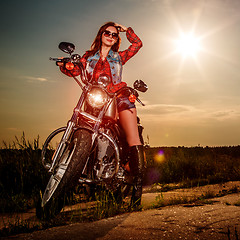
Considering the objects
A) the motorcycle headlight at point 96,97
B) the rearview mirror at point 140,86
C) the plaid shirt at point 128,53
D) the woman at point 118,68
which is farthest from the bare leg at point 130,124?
the plaid shirt at point 128,53

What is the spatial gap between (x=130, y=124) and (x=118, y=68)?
0.89 m

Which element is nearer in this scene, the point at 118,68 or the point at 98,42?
the point at 118,68

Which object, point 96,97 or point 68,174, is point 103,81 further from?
point 68,174

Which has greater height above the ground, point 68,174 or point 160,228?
point 68,174

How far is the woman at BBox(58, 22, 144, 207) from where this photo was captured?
365 cm

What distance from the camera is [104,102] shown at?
130 inches

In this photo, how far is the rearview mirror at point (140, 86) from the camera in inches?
141

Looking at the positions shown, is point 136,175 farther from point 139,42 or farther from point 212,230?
point 139,42

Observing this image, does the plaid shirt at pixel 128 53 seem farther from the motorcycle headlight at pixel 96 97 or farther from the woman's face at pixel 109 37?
the motorcycle headlight at pixel 96 97

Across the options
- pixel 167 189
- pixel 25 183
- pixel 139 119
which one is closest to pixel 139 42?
pixel 139 119

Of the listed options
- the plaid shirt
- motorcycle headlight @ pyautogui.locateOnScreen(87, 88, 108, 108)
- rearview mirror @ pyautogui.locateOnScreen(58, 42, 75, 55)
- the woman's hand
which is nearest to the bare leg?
motorcycle headlight @ pyautogui.locateOnScreen(87, 88, 108, 108)

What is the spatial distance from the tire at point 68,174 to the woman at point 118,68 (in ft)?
2.55

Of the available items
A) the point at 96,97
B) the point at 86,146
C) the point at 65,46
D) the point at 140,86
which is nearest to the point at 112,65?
the point at 140,86

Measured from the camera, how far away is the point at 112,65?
3.97 m
